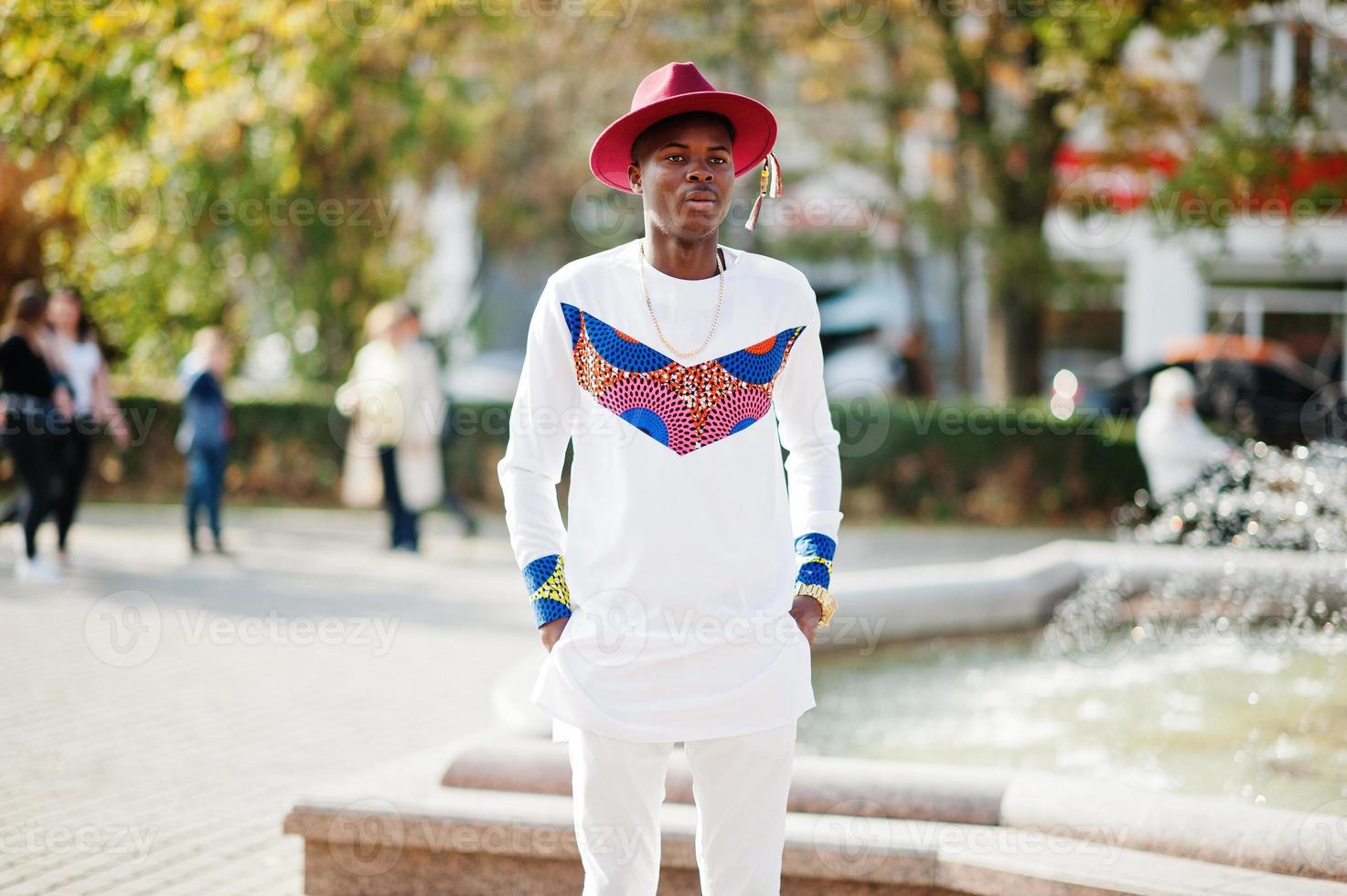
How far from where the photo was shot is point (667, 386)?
3.05 metres

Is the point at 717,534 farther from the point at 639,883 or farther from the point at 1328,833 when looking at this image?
the point at 1328,833

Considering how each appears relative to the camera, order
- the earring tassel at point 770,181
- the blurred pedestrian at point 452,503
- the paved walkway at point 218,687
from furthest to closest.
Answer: the blurred pedestrian at point 452,503 → the paved walkway at point 218,687 → the earring tassel at point 770,181

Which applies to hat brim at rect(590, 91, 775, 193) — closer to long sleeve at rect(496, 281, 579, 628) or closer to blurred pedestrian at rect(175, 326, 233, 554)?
long sleeve at rect(496, 281, 579, 628)

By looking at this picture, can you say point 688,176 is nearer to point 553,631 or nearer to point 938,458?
point 553,631

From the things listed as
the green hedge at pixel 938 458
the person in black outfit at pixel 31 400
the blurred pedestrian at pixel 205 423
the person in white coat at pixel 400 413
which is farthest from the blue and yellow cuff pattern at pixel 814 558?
the green hedge at pixel 938 458

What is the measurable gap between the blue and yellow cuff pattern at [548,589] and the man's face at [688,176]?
739mm

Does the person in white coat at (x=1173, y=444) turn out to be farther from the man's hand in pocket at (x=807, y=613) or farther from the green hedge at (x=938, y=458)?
the man's hand in pocket at (x=807, y=613)

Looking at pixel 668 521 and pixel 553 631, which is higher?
pixel 668 521

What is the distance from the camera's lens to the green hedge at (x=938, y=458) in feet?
48.9

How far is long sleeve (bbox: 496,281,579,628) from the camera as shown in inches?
121

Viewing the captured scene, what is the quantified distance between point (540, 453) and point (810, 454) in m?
0.63

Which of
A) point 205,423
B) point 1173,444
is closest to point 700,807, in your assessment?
point 1173,444

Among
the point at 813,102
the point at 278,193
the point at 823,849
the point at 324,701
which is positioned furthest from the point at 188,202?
the point at 823,849

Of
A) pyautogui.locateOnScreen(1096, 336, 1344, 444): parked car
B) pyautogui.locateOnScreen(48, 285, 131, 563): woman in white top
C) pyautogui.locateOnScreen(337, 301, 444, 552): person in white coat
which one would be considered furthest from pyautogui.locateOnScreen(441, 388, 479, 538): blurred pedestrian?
pyautogui.locateOnScreen(1096, 336, 1344, 444): parked car
